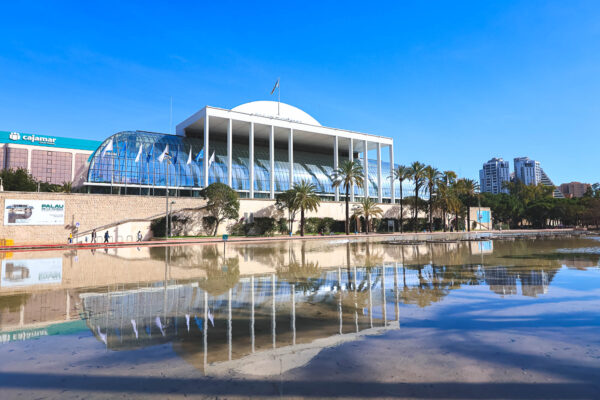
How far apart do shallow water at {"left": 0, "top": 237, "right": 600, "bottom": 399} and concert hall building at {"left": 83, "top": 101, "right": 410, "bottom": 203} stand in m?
45.0

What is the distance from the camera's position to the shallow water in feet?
14.2

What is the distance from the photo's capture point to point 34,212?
4112cm

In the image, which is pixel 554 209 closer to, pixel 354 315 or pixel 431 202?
pixel 431 202

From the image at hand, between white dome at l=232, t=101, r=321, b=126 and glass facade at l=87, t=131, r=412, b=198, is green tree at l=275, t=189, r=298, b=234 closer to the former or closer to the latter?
glass facade at l=87, t=131, r=412, b=198

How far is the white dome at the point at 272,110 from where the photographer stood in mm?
73938

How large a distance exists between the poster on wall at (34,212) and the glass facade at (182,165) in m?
11.2

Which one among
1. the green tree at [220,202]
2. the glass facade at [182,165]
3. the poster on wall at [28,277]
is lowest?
the poster on wall at [28,277]

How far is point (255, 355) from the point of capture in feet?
17.5

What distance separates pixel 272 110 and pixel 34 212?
48.6 m

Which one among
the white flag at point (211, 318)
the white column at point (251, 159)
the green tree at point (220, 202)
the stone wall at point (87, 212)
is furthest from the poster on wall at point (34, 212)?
the white flag at point (211, 318)

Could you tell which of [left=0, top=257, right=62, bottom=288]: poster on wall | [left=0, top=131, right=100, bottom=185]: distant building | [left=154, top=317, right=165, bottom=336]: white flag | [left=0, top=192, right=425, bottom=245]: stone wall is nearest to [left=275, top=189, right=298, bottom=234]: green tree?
[left=0, top=192, right=425, bottom=245]: stone wall

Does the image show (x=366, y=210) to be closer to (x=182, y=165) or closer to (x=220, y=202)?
(x=220, y=202)

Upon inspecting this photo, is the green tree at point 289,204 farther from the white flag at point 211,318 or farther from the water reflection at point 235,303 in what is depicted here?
the white flag at point 211,318

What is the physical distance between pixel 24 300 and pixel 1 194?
→ 4057 cm
